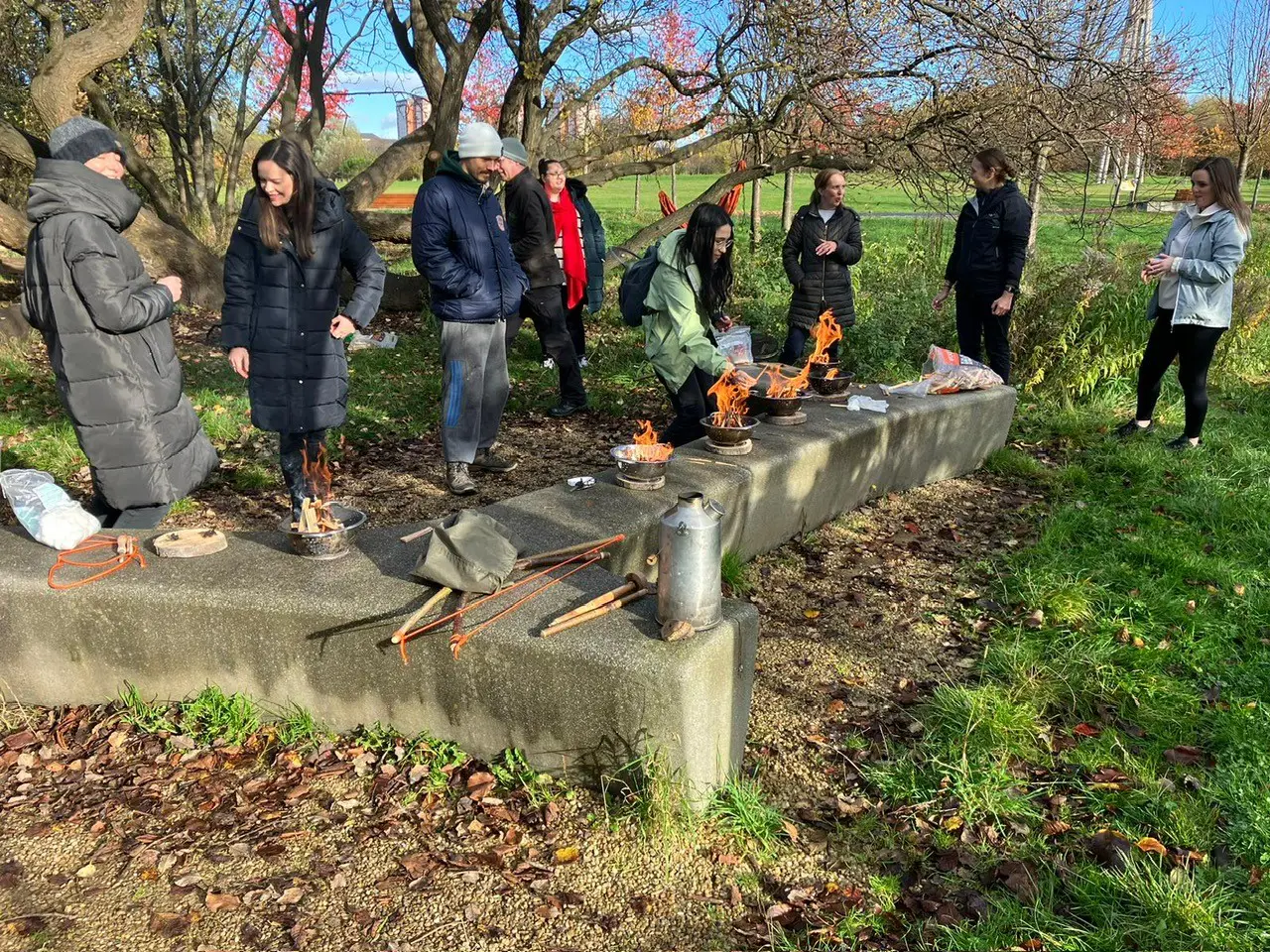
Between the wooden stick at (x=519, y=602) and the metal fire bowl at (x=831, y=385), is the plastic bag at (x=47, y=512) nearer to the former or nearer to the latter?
the wooden stick at (x=519, y=602)

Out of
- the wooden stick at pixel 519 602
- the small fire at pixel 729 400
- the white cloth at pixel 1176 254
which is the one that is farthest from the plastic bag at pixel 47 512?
the white cloth at pixel 1176 254

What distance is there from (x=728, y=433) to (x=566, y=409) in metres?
2.86

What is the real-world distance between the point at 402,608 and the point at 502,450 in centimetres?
347

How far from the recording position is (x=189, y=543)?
356cm

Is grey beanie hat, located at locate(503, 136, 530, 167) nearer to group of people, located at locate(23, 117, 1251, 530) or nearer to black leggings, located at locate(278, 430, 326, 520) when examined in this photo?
group of people, located at locate(23, 117, 1251, 530)

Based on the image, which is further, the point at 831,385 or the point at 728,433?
the point at 831,385

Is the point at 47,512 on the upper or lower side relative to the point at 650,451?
lower

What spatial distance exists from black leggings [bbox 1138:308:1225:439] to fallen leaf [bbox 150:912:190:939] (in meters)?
6.47

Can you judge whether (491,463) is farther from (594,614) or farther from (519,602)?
(594,614)

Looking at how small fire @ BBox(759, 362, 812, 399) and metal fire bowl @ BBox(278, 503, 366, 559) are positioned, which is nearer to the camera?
metal fire bowl @ BBox(278, 503, 366, 559)

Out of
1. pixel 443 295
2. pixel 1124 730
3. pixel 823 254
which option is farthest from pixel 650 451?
pixel 823 254

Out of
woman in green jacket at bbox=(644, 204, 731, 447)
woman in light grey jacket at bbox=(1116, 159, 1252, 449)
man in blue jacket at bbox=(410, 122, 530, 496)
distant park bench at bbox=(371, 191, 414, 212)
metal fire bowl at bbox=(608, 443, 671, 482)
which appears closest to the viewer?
metal fire bowl at bbox=(608, 443, 671, 482)

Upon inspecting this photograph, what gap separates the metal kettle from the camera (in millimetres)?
2875

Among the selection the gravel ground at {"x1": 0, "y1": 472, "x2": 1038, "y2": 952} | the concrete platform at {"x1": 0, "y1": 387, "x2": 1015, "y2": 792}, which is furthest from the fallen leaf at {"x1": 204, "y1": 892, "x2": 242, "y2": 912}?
the concrete platform at {"x1": 0, "y1": 387, "x2": 1015, "y2": 792}
